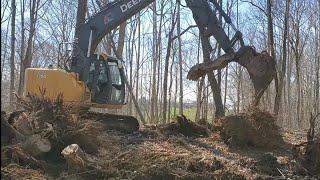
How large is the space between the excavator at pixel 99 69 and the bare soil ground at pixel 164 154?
1.33 m

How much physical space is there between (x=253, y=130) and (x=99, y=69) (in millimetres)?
Result: 4759

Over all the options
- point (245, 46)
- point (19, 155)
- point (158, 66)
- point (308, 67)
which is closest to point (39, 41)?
point (158, 66)

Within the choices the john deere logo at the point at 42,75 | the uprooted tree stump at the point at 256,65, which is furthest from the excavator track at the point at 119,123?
the uprooted tree stump at the point at 256,65

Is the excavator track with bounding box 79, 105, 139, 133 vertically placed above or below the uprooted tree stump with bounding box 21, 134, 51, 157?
above

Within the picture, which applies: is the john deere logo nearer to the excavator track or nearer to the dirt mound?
the excavator track

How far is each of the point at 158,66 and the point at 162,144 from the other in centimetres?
2451

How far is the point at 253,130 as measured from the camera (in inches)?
394

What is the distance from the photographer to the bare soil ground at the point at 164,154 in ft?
24.1

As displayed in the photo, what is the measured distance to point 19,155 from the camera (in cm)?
752

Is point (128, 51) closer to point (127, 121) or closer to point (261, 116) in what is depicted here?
point (127, 121)

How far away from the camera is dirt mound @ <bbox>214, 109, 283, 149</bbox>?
998 centimetres

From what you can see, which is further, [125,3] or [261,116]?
[125,3]

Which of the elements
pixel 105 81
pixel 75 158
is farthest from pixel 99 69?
pixel 75 158

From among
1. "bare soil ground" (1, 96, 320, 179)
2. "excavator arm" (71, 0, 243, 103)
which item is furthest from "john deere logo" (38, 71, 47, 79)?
"bare soil ground" (1, 96, 320, 179)
